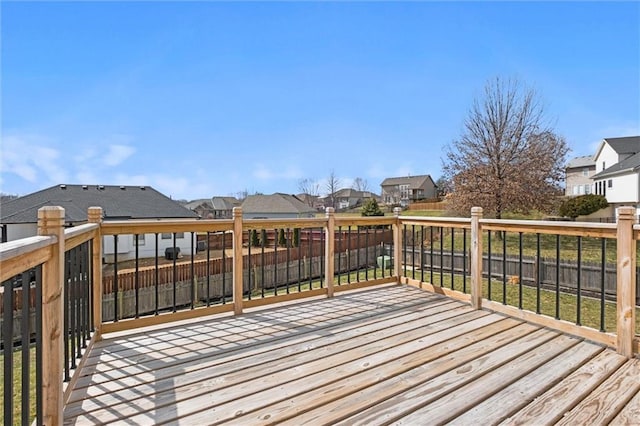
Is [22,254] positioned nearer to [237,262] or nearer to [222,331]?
[222,331]

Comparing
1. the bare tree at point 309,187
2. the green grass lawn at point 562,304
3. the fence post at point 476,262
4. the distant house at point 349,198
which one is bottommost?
the green grass lawn at point 562,304

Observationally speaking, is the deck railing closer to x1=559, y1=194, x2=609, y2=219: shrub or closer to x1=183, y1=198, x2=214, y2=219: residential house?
x1=559, y1=194, x2=609, y2=219: shrub

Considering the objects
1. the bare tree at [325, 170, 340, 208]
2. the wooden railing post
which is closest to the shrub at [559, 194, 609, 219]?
the wooden railing post

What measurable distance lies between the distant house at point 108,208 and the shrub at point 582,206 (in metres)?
21.7

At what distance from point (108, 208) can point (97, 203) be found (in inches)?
28.6

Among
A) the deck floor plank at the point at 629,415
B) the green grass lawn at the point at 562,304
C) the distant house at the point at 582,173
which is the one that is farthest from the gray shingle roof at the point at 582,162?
the deck floor plank at the point at 629,415

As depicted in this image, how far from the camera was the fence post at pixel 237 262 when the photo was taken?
353cm

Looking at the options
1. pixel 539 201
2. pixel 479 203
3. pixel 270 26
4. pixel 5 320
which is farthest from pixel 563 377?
pixel 539 201

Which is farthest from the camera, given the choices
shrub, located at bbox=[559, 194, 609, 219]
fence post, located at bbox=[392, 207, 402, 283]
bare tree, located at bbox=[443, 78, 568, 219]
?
shrub, located at bbox=[559, 194, 609, 219]

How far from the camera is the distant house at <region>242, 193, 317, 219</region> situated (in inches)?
1353

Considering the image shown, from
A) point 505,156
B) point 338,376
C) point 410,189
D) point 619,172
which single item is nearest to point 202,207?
point 410,189

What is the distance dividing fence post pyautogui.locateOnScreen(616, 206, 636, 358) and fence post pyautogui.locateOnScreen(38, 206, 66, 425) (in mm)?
3535

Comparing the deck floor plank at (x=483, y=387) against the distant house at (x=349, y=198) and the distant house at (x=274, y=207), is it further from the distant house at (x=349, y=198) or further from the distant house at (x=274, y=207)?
the distant house at (x=349, y=198)

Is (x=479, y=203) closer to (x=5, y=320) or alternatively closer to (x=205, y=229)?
(x=205, y=229)
